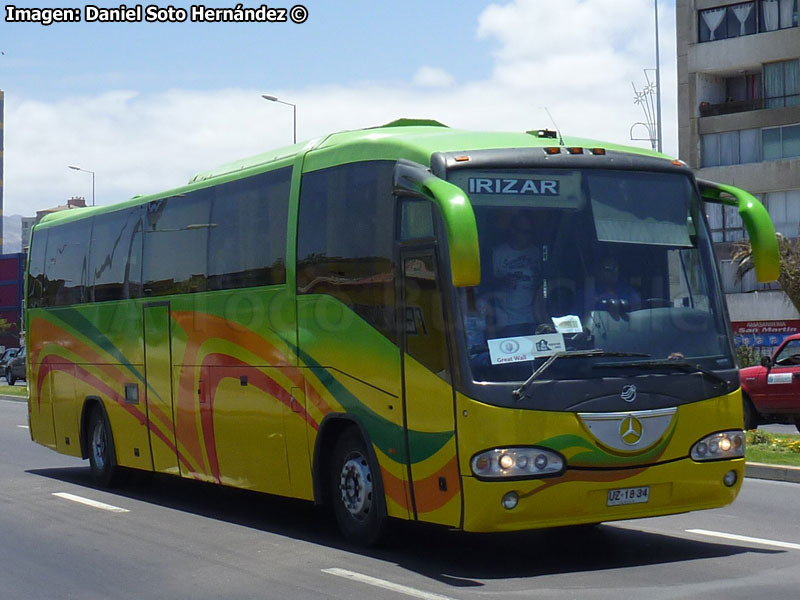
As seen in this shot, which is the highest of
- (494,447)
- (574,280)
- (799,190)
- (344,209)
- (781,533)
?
(799,190)

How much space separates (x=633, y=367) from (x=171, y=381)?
6293 millimetres

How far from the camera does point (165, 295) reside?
1422cm

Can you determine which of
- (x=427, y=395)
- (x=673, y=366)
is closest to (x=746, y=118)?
(x=673, y=366)

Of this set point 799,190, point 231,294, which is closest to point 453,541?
point 231,294

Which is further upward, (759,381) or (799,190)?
(799,190)

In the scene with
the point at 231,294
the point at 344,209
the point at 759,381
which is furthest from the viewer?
the point at 759,381

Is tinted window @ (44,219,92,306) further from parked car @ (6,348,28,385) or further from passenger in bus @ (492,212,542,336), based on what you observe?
parked car @ (6,348,28,385)

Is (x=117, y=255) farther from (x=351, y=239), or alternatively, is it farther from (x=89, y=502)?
(x=351, y=239)

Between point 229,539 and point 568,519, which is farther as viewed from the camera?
point 229,539

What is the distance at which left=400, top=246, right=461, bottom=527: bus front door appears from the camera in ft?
30.1

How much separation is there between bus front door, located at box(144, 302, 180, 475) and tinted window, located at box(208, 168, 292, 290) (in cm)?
143

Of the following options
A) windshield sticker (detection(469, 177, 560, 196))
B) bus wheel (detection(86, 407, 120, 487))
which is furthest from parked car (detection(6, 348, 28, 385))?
windshield sticker (detection(469, 177, 560, 196))

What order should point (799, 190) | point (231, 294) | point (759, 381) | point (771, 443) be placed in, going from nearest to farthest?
point (231, 294) → point (771, 443) → point (759, 381) → point (799, 190)

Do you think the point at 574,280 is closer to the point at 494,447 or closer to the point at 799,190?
the point at 494,447
